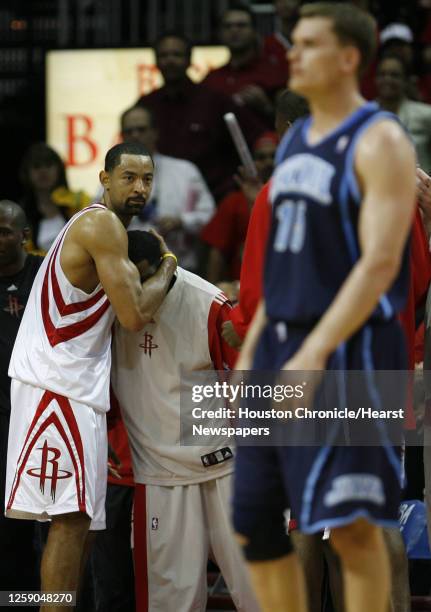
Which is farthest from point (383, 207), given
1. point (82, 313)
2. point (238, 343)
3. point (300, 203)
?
point (82, 313)

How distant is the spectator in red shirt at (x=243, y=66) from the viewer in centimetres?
923

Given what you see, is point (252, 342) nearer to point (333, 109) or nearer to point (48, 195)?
point (333, 109)

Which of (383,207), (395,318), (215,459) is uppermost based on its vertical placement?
(383,207)

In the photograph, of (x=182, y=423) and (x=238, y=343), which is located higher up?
(x=238, y=343)

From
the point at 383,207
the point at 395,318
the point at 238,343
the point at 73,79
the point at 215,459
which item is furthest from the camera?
the point at 73,79

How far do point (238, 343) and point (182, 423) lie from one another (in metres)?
0.72

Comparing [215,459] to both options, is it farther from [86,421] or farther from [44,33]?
[44,33]

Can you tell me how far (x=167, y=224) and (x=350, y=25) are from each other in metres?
4.71

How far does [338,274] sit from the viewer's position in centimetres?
331

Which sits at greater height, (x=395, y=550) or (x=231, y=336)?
(x=231, y=336)

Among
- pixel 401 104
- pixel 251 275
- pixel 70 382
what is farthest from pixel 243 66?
pixel 251 275

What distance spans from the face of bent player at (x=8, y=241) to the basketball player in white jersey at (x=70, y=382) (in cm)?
59

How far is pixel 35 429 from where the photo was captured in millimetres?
4996

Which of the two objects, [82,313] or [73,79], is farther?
[73,79]
